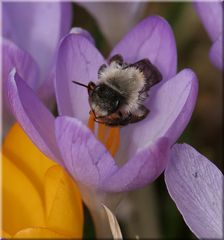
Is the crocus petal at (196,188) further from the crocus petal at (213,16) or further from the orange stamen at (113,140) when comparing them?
the crocus petal at (213,16)

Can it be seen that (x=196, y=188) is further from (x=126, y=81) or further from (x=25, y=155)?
(x=25, y=155)

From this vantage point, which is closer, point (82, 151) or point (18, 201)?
point (82, 151)

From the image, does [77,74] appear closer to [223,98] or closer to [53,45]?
[53,45]

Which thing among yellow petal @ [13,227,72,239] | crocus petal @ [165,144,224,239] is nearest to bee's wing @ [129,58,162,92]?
crocus petal @ [165,144,224,239]

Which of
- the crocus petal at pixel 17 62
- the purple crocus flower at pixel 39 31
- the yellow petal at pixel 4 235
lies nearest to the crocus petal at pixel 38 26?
the purple crocus flower at pixel 39 31

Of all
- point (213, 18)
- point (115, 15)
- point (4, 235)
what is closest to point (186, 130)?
point (115, 15)

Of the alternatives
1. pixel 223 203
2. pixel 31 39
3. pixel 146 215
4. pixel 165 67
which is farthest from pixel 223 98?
pixel 223 203
